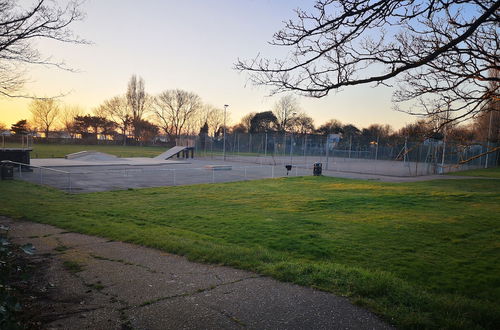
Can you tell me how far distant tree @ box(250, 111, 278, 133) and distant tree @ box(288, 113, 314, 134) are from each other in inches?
181

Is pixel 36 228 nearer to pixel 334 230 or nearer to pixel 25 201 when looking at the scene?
pixel 25 201

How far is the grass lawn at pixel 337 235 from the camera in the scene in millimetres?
4535

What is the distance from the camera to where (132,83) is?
81.7 m

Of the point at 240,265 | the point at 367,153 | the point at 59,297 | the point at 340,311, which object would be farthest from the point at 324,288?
the point at 367,153

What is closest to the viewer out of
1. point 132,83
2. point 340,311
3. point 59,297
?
point 340,311

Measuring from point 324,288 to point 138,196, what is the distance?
10.7 meters

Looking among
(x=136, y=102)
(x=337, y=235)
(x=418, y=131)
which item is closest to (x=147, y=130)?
(x=136, y=102)

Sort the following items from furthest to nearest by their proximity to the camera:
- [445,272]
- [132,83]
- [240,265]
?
1. [132,83]
2. [445,272]
3. [240,265]

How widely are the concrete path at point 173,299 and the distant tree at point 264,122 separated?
83694mm

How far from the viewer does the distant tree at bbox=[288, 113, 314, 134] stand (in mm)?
91188

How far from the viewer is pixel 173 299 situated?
13.6 feet

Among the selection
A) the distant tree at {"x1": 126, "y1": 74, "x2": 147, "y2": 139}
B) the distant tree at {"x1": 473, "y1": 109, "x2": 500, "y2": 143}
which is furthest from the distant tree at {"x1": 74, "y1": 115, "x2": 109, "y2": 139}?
the distant tree at {"x1": 473, "y1": 109, "x2": 500, "y2": 143}

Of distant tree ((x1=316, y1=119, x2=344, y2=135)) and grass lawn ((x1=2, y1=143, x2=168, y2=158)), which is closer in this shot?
grass lawn ((x1=2, y1=143, x2=168, y2=158))

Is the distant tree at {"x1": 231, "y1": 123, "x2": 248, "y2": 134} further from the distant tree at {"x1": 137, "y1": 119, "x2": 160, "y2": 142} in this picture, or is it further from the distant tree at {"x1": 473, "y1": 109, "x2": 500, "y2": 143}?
the distant tree at {"x1": 473, "y1": 109, "x2": 500, "y2": 143}
